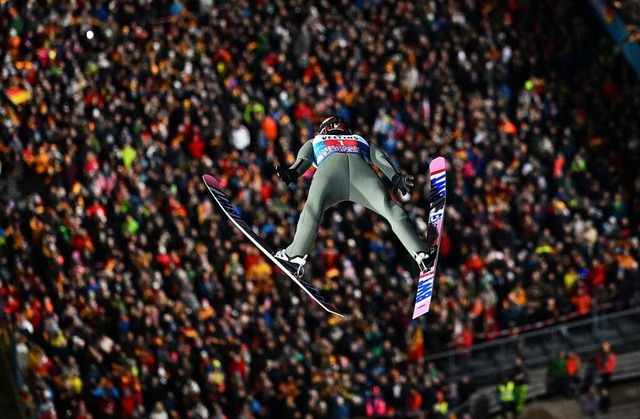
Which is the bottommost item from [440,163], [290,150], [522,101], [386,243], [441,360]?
[440,163]

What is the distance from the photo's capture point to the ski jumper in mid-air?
16344 millimetres

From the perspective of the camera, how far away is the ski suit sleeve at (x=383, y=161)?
1653 cm

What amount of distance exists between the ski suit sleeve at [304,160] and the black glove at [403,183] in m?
0.99

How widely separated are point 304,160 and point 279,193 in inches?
439

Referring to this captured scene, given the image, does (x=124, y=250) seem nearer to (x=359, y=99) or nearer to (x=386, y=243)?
(x=386, y=243)

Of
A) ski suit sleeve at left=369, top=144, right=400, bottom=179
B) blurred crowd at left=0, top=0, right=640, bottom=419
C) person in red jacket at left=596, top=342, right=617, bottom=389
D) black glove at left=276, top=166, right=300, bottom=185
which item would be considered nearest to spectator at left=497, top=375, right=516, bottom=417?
blurred crowd at left=0, top=0, right=640, bottom=419

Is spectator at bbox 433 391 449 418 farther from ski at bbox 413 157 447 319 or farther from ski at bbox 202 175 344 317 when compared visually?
ski at bbox 413 157 447 319

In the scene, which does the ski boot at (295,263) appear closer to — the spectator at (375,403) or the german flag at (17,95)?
the spectator at (375,403)

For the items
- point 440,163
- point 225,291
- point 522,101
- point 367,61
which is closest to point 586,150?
point 522,101

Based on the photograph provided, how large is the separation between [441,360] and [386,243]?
2.32m

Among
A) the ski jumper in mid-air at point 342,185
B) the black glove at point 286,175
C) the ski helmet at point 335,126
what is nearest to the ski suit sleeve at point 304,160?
the ski jumper in mid-air at point 342,185

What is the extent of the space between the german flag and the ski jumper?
12818mm

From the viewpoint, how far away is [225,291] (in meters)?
26.0

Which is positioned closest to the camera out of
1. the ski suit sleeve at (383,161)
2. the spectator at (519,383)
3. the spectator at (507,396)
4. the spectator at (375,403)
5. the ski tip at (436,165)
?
the ski suit sleeve at (383,161)
